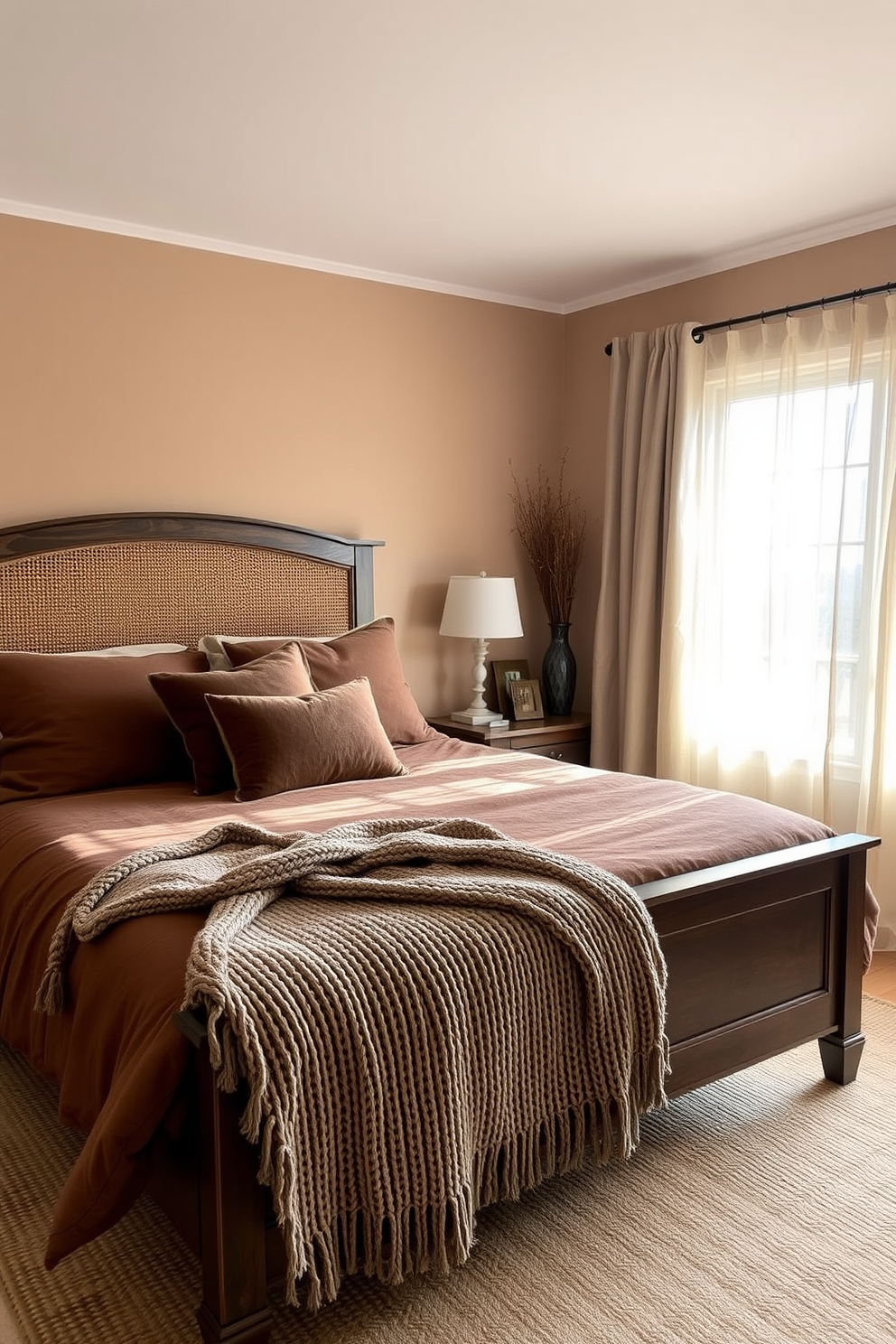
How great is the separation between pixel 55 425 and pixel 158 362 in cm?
45

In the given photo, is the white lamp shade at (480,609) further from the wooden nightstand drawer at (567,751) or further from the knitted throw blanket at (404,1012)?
the knitted throw blanket at (404,1012)

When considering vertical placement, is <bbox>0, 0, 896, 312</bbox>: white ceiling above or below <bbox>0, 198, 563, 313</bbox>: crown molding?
above

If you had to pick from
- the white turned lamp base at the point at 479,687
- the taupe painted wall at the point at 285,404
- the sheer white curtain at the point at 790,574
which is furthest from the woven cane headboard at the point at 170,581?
the sheer white curtain at the point at 790,574

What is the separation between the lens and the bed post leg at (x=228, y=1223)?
5.18 ft

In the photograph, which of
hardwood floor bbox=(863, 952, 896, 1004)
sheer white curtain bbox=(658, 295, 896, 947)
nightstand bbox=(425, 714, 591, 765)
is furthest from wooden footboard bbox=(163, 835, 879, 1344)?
nightstand bbox=(425, 714, 591, 765)

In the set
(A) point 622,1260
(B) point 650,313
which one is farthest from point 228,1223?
(B) point 650,313

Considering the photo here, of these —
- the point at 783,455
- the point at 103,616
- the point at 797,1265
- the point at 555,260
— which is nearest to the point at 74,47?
the point at 103,616

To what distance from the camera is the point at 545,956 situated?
1.92 metres

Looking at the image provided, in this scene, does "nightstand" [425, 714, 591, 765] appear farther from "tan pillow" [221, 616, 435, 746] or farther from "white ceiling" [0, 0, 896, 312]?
"white ceiling" [0, 0, 896, 312]

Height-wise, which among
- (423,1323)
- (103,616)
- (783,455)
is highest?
(783,455)

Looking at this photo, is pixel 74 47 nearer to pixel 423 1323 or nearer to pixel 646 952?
pixel 646 952

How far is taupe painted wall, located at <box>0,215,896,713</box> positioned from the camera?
3.53m

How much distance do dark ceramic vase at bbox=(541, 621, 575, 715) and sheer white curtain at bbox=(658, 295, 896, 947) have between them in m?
0.54

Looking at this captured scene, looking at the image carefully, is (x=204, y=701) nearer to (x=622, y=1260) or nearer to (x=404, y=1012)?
(x=404, y=1012)
